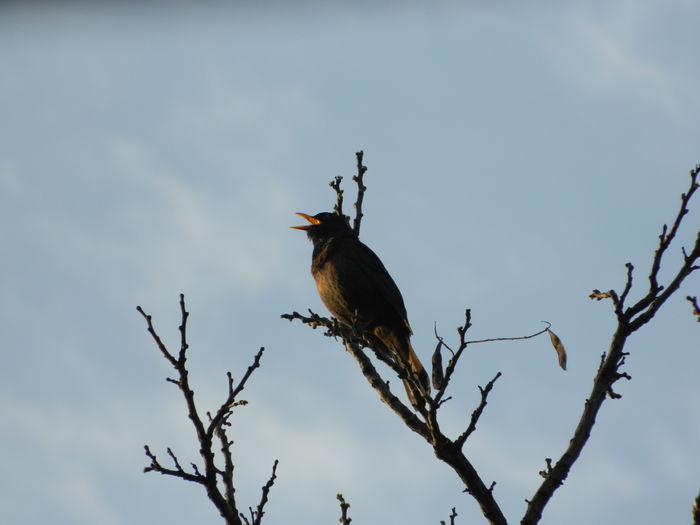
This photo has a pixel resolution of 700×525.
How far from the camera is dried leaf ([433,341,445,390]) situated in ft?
13.5

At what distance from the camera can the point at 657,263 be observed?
389 cm

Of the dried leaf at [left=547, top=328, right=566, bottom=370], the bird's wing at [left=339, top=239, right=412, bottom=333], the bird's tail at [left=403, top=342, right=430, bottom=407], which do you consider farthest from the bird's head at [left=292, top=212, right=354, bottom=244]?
the dried leaf at [left=547, top=328, right=566, bottom=370]

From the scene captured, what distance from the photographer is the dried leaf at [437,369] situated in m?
4.12

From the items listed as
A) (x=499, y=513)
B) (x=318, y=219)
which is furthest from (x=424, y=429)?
(x=318, y=219)

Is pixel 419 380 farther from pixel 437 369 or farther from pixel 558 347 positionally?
pixel 558 347

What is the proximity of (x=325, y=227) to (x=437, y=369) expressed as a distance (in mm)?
3581

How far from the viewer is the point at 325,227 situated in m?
7.59

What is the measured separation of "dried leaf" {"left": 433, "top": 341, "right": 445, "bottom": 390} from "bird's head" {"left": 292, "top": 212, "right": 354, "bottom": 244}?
10.2ft

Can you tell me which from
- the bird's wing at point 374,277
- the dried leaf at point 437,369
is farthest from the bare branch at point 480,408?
the bird's wing at point 374,277

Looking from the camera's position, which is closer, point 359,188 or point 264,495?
point 264,495

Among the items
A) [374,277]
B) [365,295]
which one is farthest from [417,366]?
[374,277]

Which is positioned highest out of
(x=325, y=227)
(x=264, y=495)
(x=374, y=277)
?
(x=325, y=227)

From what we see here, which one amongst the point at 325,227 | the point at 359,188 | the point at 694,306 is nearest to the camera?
the point at 694,306

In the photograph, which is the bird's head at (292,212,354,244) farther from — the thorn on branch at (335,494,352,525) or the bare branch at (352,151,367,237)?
the thorn on branch at (335,494,352,525)
